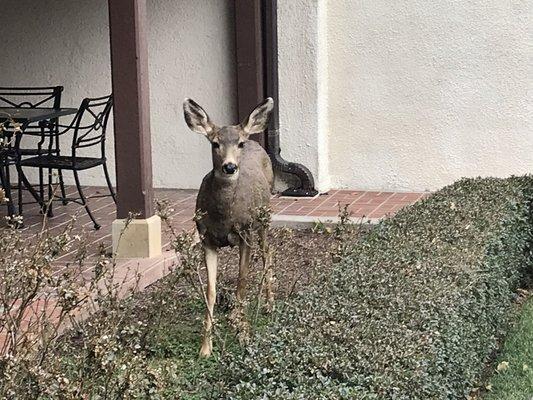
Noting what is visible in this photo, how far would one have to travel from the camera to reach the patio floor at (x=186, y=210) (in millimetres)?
8867

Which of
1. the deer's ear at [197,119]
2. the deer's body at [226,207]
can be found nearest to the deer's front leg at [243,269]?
the deer's body at [226,207]

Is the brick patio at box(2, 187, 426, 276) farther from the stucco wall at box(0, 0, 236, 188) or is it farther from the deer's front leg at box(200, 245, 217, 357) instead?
the deer's front leg at box(200, 245, 217, 357)

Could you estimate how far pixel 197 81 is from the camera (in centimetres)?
1137

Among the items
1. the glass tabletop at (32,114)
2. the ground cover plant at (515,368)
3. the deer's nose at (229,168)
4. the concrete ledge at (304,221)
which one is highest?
the glass tabletop at (32,114)

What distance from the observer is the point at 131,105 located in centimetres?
777

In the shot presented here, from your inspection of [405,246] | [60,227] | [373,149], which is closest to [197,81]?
[373,149]

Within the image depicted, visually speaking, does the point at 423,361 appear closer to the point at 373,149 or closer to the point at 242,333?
the point at 242,333

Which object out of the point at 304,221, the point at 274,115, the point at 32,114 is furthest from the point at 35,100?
the point at 304,221

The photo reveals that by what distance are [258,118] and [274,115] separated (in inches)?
224

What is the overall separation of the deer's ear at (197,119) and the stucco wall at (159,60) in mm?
5991

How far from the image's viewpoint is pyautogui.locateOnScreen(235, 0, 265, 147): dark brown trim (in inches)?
431

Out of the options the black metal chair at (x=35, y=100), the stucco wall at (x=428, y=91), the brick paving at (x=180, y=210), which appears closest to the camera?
the brick paving at (x=180, y=210)

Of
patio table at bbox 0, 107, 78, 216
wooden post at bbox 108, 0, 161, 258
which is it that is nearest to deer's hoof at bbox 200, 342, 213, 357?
wooden post at bbox 108, 0, 161, 258

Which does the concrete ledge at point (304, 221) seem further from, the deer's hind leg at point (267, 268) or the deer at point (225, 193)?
the deer at point (225, 193)
